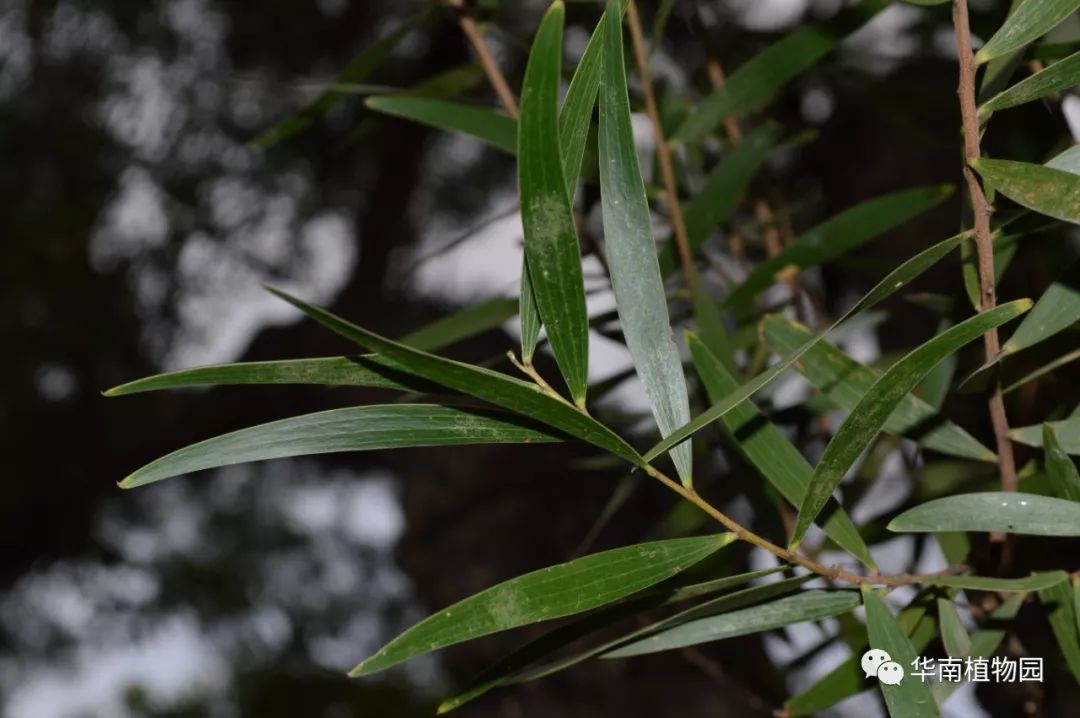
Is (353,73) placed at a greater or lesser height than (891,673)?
greater

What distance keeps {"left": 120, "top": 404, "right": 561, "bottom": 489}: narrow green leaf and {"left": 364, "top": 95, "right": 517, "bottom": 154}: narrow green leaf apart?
0.17 metres

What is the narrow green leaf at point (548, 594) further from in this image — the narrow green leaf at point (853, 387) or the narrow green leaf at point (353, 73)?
the narrow green leaf at point (353, 73)

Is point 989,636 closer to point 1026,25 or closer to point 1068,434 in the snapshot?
point 1068,434

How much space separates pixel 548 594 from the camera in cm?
27

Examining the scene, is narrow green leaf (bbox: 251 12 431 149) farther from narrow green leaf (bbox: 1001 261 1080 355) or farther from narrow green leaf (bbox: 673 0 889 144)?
narrow green leaf (bbox: 1001 261 1080 355)

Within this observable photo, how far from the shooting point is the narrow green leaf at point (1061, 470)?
0.29 m

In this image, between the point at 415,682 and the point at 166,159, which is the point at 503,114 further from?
the point at 415,682

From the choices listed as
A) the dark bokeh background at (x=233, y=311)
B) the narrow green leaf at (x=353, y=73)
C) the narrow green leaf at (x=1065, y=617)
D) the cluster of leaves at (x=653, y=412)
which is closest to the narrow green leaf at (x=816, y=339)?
the cluster of leaves at (x=653, y=412)

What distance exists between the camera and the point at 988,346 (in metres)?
0.29

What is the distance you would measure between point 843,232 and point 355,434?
26 centimetres

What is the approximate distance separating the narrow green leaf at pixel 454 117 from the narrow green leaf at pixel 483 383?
0.59 feet

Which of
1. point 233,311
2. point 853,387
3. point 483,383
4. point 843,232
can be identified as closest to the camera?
point 483,383

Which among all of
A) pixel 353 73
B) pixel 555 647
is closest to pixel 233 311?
pixel 353 73

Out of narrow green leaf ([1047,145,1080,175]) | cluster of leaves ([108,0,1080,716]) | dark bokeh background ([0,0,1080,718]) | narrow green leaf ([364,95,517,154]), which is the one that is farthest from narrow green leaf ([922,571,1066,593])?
A: dark bokeh background ([0,0,1080,718])
